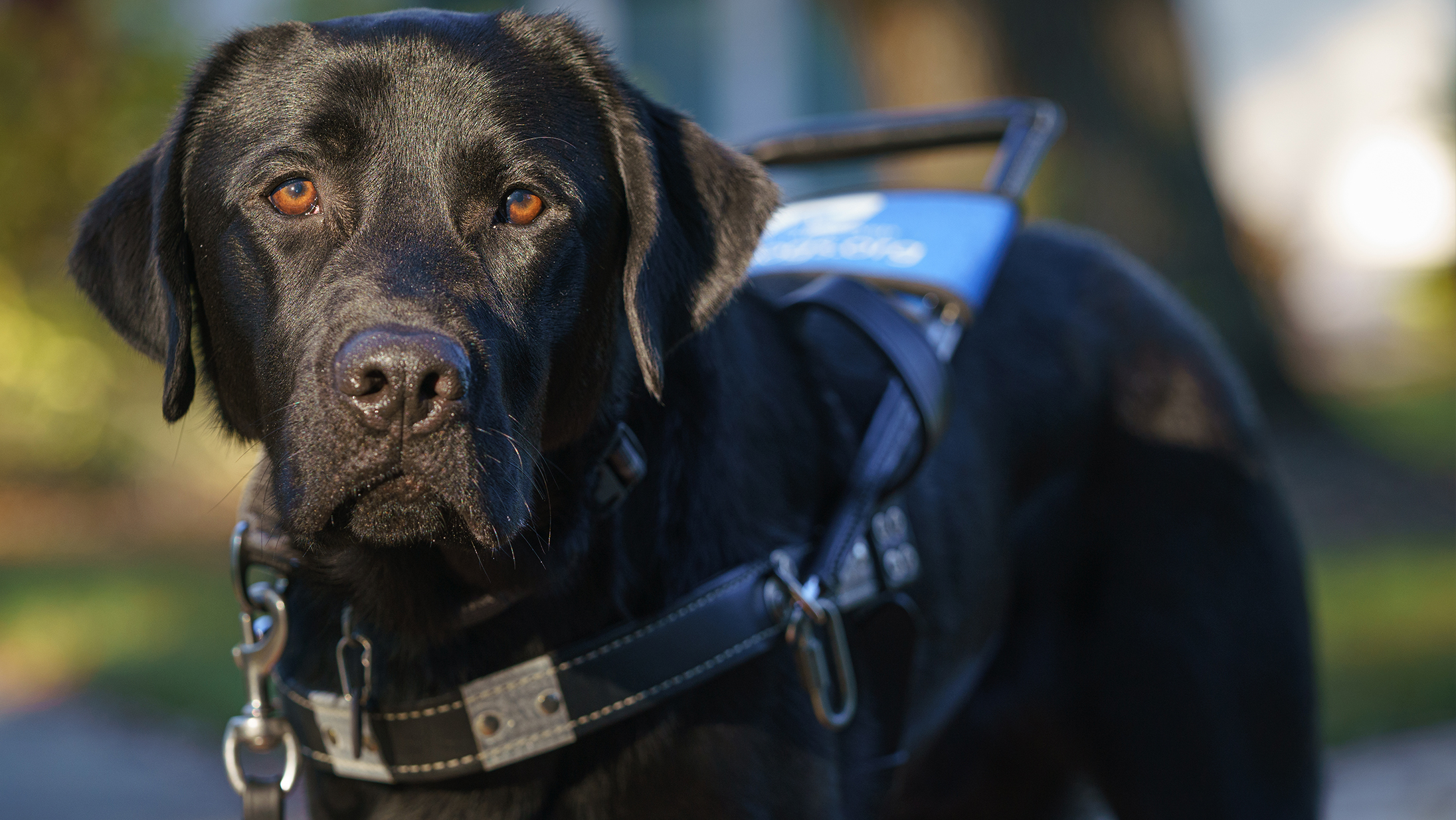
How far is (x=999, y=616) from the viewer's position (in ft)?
9.57

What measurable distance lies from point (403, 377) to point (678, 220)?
2.20 ft

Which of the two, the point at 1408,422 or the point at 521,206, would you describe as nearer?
the point at 521,206

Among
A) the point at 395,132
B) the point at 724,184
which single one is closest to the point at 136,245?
the point at 395,132

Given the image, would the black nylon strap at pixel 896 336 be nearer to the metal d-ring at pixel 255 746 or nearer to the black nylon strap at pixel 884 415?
the black nylon strap at pixel 884 415

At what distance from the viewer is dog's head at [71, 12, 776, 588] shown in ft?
5.90

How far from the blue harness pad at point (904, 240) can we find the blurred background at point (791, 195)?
128cm

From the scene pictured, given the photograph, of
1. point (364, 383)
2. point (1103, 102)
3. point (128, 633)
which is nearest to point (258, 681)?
point (364, 383)

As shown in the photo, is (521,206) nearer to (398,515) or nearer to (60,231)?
(398,515)

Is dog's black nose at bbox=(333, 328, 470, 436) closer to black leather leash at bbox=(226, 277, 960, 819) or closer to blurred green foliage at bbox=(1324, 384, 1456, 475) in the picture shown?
black leather leash at bbox=(226, 277, 960, 819)

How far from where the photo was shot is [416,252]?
74.4 inches

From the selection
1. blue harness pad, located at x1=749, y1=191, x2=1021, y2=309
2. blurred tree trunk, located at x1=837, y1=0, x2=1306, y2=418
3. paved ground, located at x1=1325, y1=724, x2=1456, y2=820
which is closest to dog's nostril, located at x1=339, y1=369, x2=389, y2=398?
blue harness pad, located at x1=749, y1=191, x2=1021, y2=309

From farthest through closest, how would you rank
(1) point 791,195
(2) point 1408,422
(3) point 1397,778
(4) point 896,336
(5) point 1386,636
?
(2) point 1408,422 < (1) point 791,195 < (5) point 1386,636 < (3) point 1397,778 < (4) point 896,336

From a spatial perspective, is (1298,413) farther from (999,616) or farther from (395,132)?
(395,132)

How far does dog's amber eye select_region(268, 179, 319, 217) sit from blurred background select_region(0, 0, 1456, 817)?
1.53ft
